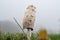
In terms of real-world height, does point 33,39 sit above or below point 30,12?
below

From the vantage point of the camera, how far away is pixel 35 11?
9.03ft

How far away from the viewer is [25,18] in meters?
2.62

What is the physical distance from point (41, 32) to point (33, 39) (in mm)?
2645

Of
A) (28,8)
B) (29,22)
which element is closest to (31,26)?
(29,22)

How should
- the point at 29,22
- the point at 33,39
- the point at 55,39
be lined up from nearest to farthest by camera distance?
1. the point at 29,22
2. the point at 33,39
3. the point at 55,39

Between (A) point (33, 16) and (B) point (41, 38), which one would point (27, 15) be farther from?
(B) point (41, 38)

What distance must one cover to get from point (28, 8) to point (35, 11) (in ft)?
0.37

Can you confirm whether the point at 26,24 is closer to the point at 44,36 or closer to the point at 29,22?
the point at 29,22

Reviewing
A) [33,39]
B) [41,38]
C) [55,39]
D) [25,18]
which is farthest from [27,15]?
[55,39]

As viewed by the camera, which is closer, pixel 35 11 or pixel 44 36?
pixel 44 36

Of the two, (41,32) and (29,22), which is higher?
(41,32)

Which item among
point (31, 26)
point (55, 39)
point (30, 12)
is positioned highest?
point (30, 12)

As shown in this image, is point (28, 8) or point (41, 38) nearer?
point (41, 38)

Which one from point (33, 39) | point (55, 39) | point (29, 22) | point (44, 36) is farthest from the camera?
point (55, 39)
